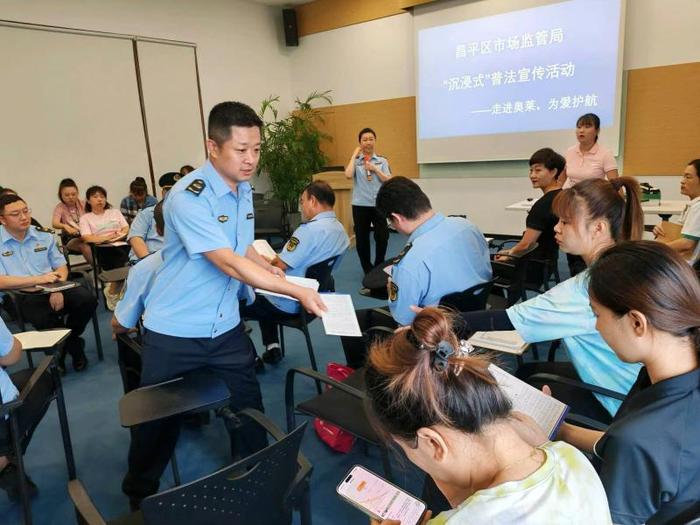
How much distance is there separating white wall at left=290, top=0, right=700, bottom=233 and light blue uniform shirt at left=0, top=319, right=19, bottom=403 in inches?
212

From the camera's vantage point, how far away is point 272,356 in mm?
3141

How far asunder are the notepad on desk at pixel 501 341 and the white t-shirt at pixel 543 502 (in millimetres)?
990

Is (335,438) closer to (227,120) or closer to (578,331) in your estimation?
(578,331)

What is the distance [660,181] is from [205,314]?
16.7ft

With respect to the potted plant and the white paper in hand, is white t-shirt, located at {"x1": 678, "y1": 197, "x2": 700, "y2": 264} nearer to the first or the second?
the white paper in hand

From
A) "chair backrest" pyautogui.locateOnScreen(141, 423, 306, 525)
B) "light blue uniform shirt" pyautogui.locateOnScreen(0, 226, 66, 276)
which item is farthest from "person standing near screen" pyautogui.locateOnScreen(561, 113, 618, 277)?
→ "light blue uniform shirt" pyautogui.locateOnScreen(0, 226, 66, 276)

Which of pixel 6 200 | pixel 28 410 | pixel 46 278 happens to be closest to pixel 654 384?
pixel 28 410

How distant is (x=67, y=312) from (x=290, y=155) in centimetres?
419

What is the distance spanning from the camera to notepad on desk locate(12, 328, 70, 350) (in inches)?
74.3

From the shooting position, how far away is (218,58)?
675 centimetres

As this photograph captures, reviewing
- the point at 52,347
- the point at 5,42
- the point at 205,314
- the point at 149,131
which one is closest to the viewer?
the point at 205,314

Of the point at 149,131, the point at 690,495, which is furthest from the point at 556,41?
the point at 690,495

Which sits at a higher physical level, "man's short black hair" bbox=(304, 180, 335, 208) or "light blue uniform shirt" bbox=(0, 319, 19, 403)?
"man's short black hair" bbox=(304, 180, 335, 208)

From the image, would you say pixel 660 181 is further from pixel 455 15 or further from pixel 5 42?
pixel 5 42
